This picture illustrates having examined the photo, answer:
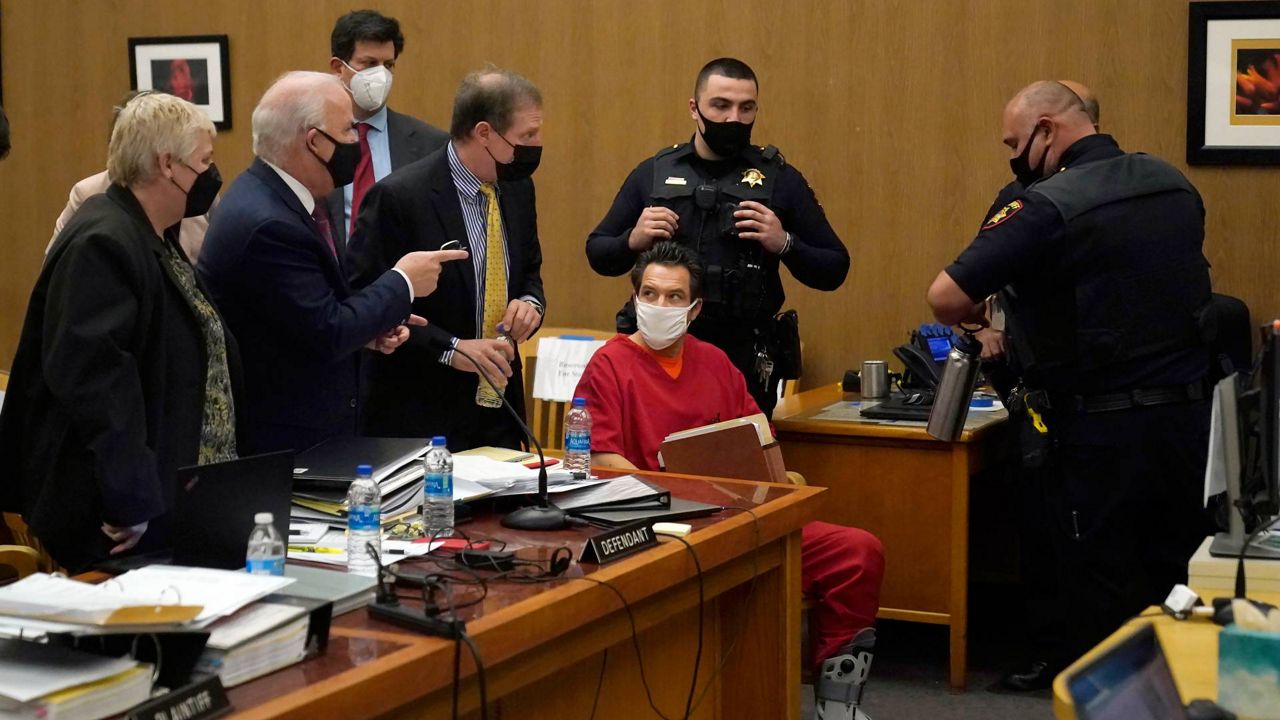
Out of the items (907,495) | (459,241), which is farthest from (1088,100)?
(459,241)

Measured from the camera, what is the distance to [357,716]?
1.78 m

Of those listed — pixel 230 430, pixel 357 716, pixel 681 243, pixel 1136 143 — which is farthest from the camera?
pixel 1136 143

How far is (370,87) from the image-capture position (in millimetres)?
4555

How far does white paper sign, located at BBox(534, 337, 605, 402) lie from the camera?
525 cm

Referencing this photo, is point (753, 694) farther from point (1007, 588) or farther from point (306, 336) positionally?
point (1007, 588)

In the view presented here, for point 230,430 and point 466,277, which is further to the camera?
point 466,277

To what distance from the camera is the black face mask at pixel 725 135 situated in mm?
4258

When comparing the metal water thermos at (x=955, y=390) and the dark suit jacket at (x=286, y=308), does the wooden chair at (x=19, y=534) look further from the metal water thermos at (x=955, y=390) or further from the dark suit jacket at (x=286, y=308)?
the metal water thermos at (x=955, y=390)

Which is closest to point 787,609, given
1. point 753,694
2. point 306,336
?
point 753,694

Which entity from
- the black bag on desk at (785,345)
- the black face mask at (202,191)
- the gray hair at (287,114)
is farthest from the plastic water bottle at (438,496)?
the black bag on desk at (785,345)

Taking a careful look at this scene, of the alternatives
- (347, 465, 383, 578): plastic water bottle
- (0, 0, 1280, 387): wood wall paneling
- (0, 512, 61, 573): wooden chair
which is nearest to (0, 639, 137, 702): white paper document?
(347, 465, 383, 578): plastic water bottle

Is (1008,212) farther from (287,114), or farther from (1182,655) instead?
A: (1182,655)

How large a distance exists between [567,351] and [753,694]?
2400mm

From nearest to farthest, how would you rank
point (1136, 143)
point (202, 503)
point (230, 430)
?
point (202, 503) → point (230, 430) → point (1136, 143)
